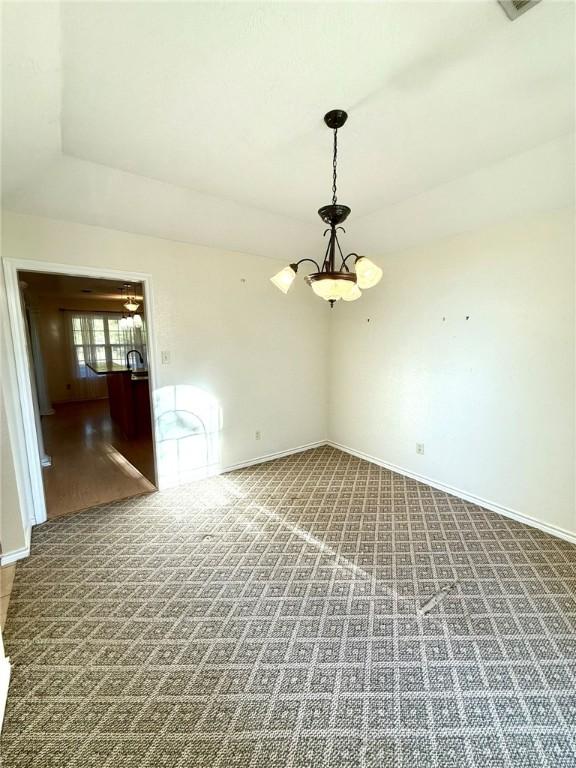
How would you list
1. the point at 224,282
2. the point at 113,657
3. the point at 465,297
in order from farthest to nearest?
the point at 224,282 → the point at 465,297 → the point at 113,657

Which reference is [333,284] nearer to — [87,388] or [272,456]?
[272,456]

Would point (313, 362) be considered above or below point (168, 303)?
below

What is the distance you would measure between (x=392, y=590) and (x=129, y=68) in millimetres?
3240

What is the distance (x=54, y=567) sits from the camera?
2367mm

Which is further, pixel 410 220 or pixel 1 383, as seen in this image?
pixel 410 220

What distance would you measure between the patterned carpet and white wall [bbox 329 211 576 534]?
0.51m

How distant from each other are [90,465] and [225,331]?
2495 millimetres

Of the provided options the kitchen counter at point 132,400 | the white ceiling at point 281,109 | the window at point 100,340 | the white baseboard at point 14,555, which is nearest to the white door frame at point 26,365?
the white baseboard at point 14,555

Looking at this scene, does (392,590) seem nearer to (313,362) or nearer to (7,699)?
(7,699)

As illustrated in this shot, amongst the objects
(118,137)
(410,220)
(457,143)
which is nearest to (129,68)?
(118,137)

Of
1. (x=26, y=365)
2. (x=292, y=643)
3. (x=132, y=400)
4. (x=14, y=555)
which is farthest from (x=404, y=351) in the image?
(x=132, y=400)

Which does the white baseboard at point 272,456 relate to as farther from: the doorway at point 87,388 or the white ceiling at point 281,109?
the white ceiling at point 281,109

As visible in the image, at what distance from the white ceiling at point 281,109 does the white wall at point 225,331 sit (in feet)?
0.78

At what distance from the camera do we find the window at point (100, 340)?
8.23 meters
